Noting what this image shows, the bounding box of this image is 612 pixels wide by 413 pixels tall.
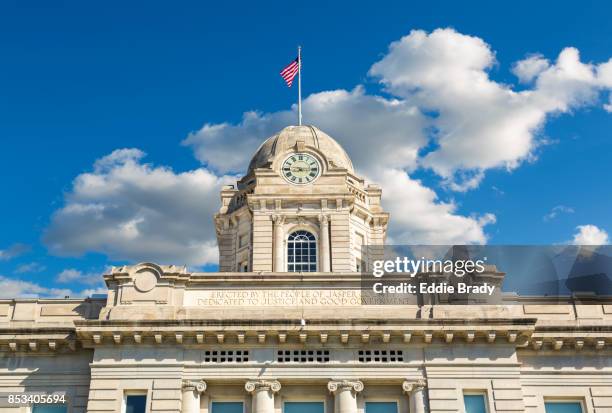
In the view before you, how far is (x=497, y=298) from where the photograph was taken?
2911 centimetres

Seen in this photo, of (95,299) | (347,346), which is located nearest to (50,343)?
(95,299)

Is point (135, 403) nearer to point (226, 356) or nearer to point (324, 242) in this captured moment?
point (226, 356)

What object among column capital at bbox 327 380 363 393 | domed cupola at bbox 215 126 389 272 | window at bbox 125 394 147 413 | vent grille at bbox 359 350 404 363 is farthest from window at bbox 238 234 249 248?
column capital at bbox 327 380 363 393

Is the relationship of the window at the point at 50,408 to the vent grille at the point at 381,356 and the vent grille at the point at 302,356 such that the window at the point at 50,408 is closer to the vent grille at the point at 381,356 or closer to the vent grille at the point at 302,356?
the vent grille at the point at 302,356

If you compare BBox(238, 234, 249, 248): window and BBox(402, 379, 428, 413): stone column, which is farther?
BBox(238, 234, 249, 248): window

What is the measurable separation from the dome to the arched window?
5.41m

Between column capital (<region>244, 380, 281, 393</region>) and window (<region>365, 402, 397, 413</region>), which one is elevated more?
column capital (<region>244, 380, 281, 393</region>)

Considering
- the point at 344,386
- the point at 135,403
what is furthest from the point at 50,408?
the point at 344,386

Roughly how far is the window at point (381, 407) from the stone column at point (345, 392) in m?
0.87

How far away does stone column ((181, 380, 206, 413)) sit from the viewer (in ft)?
88.2
